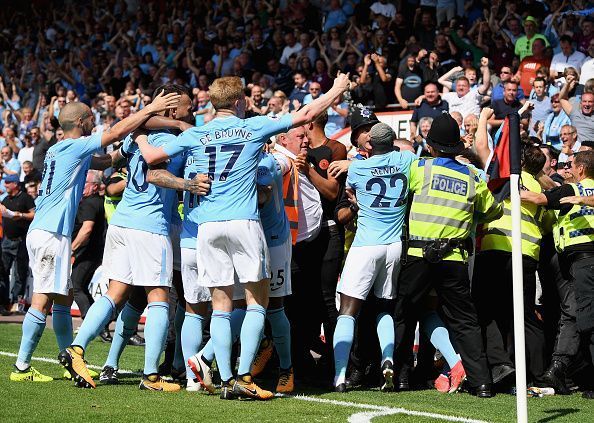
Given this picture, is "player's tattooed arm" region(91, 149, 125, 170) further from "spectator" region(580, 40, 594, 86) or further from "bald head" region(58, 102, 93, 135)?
"spectator" region(580, 40, 594, 86)

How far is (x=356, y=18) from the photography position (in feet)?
66.3

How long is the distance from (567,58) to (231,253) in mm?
10253

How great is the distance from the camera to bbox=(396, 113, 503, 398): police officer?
823 cm

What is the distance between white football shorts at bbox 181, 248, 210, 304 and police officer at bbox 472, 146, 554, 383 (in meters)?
2.46

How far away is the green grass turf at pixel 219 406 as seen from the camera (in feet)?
22.1

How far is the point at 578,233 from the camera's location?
8.52 m

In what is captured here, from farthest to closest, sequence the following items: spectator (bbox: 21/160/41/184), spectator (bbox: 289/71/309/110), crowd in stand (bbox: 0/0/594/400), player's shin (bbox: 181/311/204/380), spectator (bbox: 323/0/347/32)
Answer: spectator (bbox: 323/0/347/32) < spectator (bbox: 289/71/309/110) < spectator (bbox: 21/160/41/184) < crowd in stand (bbox: 0/0/594/400) < player's shin (bbox: 181/311/204/380)

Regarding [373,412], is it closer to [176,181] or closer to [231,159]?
[231,159]

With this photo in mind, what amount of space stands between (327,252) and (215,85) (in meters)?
2.07

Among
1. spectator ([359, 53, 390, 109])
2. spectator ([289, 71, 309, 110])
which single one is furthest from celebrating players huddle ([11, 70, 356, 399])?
spectator ([289, 71, 309, 110])

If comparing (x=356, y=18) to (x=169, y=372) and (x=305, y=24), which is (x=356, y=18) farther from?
(x=169, y=372)

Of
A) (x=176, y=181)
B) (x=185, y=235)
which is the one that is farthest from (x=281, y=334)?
(x=176, y=181)

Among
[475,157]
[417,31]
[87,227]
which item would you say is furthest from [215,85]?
[417,31]

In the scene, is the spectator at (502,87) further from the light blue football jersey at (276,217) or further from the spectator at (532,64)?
the light blue football jersey at (276,217)
